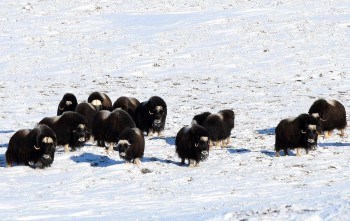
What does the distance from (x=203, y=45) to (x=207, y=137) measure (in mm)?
25993

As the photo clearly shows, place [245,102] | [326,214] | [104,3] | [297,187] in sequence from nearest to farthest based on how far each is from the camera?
[326,214] < [297,187] < [245,102] < [104,3]

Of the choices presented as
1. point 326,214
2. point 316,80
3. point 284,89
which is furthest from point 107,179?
point 316,80

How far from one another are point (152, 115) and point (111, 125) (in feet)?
8.54

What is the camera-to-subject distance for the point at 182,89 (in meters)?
32.8

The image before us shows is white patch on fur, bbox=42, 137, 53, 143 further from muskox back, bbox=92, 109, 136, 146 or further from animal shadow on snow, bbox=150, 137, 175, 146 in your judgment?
animal shadow on snow, bbox=150, 137, 175, 146

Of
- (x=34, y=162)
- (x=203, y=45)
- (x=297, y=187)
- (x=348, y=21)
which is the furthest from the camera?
(x=348, y=21)

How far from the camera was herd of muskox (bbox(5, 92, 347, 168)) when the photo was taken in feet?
58.0

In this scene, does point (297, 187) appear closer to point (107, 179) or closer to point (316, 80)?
point (107, 179)

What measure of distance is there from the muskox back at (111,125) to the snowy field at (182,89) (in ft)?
1.46

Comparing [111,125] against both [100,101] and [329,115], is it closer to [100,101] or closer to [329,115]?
[100,101]

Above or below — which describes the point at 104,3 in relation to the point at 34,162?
above

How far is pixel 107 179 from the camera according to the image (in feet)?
53.9

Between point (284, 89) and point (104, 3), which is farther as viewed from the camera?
point (104, 3)

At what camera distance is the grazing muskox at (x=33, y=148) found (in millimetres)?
17484
